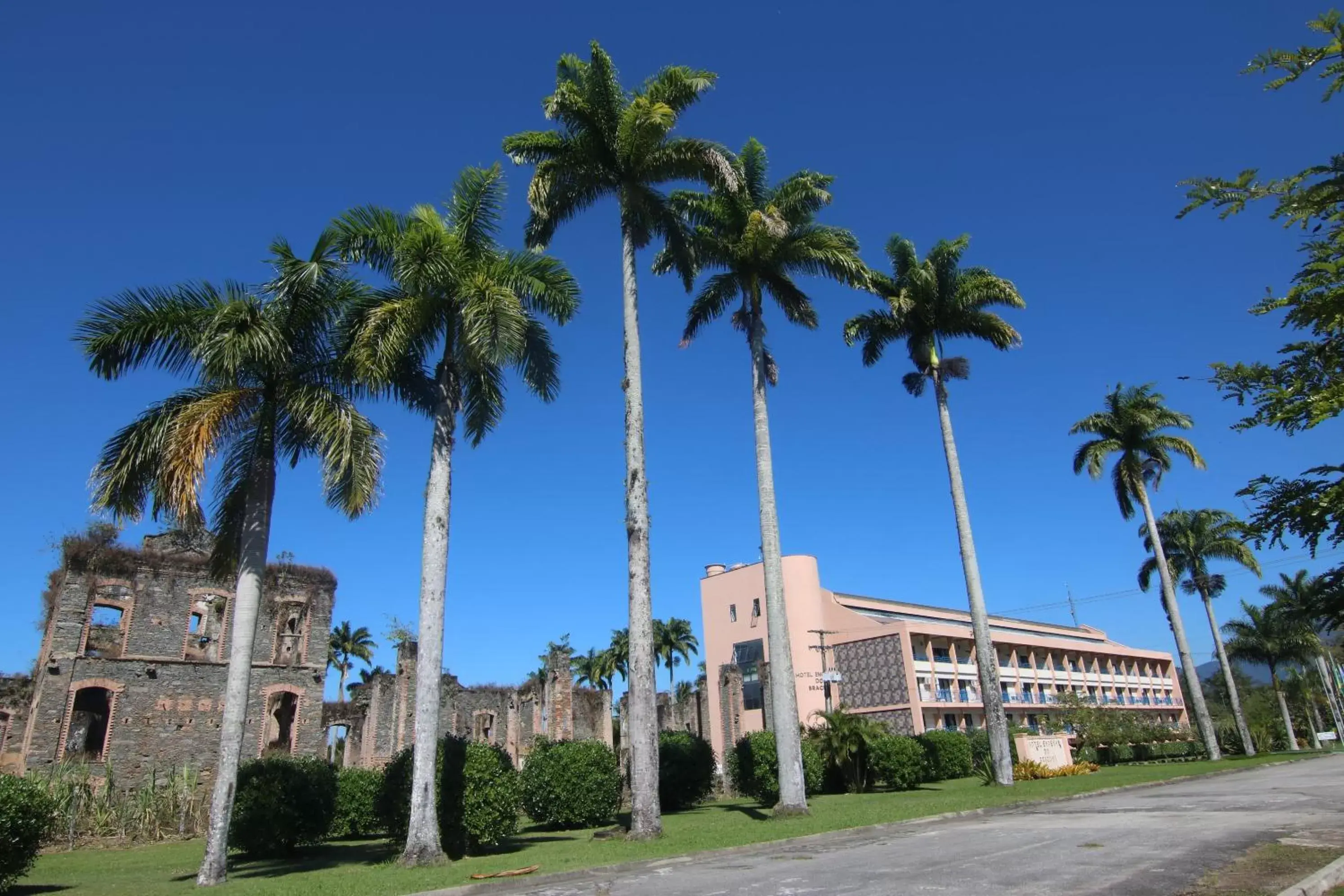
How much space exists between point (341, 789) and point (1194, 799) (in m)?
18.8

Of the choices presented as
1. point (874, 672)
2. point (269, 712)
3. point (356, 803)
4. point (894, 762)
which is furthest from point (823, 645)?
point (356, 803)

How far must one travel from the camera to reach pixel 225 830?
12062 mm

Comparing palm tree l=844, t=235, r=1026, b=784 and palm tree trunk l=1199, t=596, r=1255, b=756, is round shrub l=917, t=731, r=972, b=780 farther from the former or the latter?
palm tree trunk l=1199, t=596, r=1255, b=756

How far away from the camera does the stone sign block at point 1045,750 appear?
28266 mm

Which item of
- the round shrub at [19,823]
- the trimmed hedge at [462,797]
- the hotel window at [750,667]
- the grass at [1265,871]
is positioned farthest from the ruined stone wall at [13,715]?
the hotel window at [750,667]

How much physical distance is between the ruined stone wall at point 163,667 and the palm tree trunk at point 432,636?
16065 mm

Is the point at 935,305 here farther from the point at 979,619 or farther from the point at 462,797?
the point at 462,797

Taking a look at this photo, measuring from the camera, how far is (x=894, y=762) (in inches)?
1014

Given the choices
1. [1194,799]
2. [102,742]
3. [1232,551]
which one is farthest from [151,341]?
[1232,551]

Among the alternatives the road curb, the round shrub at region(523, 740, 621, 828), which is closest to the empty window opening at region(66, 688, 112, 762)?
the round shrub at region(523, 740, 621, 828)

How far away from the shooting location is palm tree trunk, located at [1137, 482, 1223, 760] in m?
36.3

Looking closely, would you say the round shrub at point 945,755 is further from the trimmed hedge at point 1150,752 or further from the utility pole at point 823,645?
the utility pole at point 823,645

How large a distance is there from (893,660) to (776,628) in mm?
34820

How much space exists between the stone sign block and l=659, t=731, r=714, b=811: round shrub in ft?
38.3
